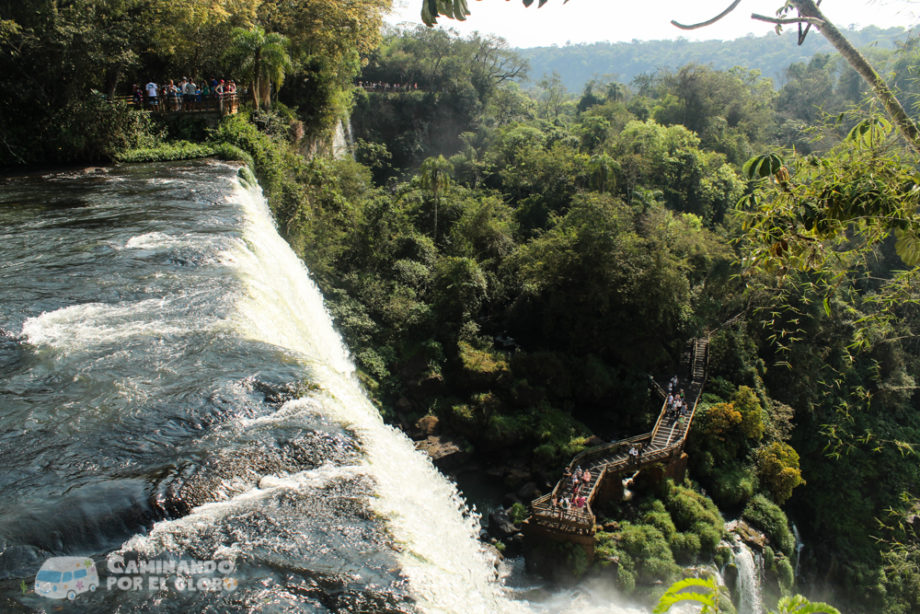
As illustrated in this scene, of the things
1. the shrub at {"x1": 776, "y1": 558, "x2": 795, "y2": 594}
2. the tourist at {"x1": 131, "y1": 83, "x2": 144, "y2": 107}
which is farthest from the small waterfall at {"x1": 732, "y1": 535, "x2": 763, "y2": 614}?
the tourist at {"x1": 131, "y1": 83, "x2": 144, "y2": 107}

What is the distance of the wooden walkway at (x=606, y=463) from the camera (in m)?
15.0

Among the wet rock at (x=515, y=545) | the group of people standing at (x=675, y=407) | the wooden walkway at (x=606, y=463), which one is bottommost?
the wet rock at (x=515, y=545)

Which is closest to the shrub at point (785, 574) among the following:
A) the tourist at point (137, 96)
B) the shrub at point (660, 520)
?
the shrub at point (660, 520)

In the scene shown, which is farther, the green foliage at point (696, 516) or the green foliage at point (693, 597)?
the green foliage at point (696, 516)

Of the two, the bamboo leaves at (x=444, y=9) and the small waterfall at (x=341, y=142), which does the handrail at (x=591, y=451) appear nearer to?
the bamboo leaves at (x=444, y=9)

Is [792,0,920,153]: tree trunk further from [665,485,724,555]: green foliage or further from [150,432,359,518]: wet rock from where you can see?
[665,485,724,555]: green foliage

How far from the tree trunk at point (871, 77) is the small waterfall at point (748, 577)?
1660 cm

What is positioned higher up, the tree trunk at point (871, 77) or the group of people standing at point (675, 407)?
the tree trunk at point (871, 77)

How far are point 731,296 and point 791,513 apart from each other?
8660mm

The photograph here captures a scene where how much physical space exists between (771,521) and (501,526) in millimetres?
8896

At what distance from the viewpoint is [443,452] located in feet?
62.3

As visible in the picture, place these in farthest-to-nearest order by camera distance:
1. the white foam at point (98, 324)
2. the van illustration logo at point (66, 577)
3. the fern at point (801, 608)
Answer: the white foam at point (98, 324) → the van illustration logo at point (66, 577) → the fern at point (801, 608)

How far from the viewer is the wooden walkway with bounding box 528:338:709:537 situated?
1500 cm

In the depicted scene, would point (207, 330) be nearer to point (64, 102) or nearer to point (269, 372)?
point (269, 372)
